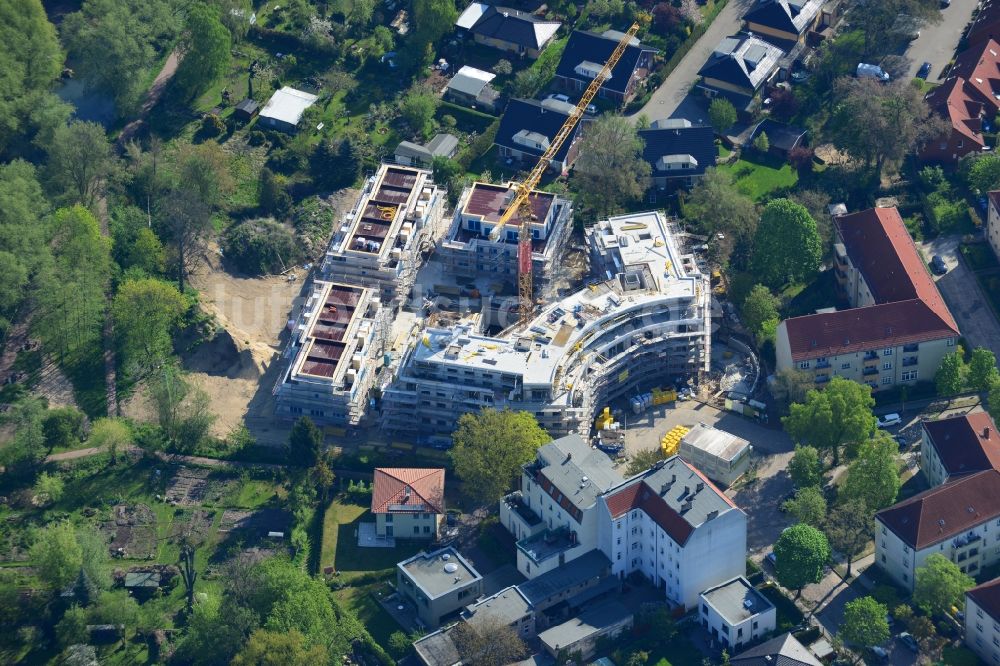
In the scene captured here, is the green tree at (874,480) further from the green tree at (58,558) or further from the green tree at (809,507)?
the green tree at (58,558)

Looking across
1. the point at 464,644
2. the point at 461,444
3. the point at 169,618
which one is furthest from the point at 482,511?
the point at 169,618

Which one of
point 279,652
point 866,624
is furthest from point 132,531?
point 866,624

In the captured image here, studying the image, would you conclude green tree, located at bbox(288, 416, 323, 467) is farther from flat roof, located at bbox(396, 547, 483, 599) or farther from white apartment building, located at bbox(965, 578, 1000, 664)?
white apartment building, located at bbox(965, 578, 1000, 664)

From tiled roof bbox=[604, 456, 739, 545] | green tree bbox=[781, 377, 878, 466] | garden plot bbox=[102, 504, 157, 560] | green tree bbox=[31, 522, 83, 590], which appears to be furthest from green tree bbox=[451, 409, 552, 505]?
green tree bbox=[31, 522, 83, 590]

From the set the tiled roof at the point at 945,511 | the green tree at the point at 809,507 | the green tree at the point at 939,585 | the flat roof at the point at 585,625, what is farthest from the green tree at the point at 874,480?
the flat roof at the point at 585,625

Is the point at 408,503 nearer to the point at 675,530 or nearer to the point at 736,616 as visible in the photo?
the point at 675,530

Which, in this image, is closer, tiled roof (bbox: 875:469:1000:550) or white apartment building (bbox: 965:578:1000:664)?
white apartment building (bbox: 965:578:1000:664)

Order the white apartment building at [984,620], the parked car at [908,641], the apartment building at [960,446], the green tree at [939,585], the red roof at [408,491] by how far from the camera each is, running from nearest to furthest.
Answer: the white apartment building at [984,620] → the green tree at [939,585] → the parked car at [908,641] → the apartment building at [960,446] → the red roof at [408,491]
